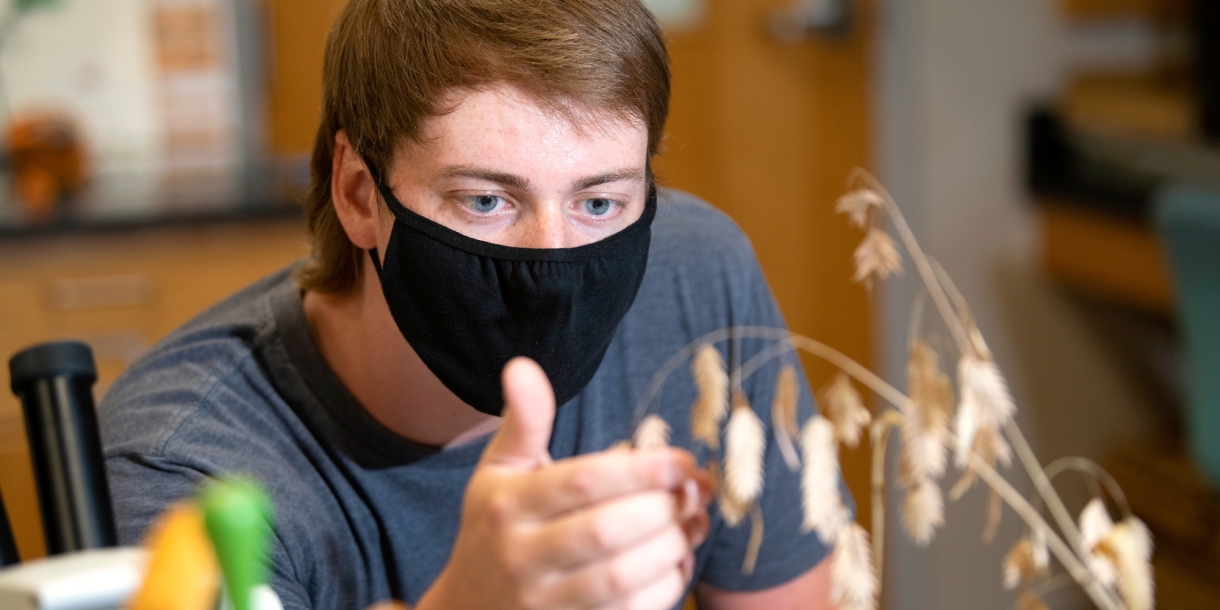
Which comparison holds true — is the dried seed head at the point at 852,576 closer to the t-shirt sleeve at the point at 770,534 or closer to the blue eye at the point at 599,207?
the blue eye at the point at 599,207

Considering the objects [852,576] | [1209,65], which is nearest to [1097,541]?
[852,576]

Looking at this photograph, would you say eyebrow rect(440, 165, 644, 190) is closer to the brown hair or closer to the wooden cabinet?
the brown hair

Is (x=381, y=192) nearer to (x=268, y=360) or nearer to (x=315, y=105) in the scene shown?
(x=268, y=360)

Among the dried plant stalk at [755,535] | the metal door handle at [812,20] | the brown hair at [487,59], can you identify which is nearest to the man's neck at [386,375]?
the brown hair at [487,59]

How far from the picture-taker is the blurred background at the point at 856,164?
2092 mm

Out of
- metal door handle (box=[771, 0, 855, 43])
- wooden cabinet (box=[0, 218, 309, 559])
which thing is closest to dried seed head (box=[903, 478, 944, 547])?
wooden cabinet (box=[0, 218, 309, 559])

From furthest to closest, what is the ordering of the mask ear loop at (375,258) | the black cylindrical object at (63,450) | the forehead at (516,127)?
the mask ear loop at (375,258), the forehead at (516,127), the black cylindrical object at (63,450)

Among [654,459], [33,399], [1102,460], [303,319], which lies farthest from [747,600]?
[1102,460]

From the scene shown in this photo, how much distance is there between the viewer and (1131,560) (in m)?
0.55

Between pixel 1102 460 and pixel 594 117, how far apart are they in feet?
6.97

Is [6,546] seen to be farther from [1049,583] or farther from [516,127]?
[1049,583]

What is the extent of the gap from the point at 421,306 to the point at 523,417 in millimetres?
451

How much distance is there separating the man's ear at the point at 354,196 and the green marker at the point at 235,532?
0.67 metres

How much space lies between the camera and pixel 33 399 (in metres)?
0.44
